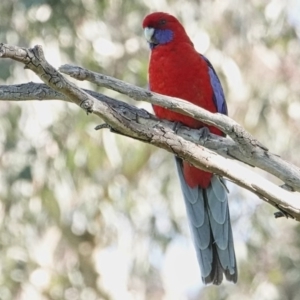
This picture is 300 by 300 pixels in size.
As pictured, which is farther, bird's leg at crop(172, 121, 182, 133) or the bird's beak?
the bird's beak

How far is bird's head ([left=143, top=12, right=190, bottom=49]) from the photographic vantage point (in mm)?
4309

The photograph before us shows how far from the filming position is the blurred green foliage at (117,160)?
5.84 meters

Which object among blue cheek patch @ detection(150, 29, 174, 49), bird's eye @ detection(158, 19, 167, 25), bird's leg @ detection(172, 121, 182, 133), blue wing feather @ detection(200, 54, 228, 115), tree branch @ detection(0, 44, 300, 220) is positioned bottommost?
tree branch @ detection(0, 44, 300, 220)

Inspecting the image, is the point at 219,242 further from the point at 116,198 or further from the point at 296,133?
the point at 296,133

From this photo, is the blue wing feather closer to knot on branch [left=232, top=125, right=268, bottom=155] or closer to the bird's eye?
the bird's eye

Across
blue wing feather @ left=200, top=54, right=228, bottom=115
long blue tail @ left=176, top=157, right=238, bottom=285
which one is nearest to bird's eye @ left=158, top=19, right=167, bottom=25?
blue wing feather @ left=200, top=54, right=228, bottom=115

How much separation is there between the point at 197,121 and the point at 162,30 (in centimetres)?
82

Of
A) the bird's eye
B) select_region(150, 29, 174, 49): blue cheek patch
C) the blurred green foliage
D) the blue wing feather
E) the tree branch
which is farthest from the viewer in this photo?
the blurred green foliage

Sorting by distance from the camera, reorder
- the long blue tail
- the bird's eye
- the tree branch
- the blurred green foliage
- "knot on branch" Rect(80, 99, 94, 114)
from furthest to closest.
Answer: the blurred green foliage < the bird's eye < the long blue tail < the tree branch < "knot on branch" Rect(80, 99, 94, 114)

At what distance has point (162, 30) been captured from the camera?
4391mm

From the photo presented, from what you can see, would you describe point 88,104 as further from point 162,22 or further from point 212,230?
point 162,22

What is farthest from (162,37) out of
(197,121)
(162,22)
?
(197,121)

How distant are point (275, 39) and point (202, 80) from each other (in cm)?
238

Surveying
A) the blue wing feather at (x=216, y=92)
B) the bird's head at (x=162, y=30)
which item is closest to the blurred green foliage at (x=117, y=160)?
the bird's head at (x=162, y=30)
